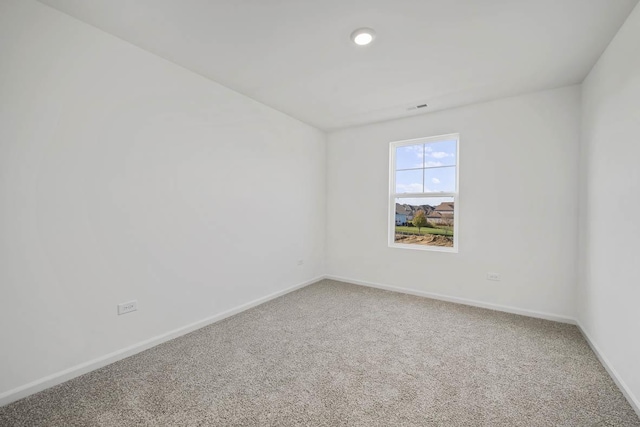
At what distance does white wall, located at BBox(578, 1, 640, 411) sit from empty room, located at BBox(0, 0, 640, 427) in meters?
0.02

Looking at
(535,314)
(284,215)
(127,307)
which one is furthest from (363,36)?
(535,314)

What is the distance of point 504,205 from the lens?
10.6 feet

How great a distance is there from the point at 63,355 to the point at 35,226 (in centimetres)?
93

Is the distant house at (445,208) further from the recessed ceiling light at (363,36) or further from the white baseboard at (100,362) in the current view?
the white baseboard at (100,362)

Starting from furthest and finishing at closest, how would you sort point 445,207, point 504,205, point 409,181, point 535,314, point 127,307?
1. point 409,181
2. point 445,207
3. point 504,205
4. point 535,314
5. point 127,307

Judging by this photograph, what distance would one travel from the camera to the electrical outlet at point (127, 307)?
2205mm

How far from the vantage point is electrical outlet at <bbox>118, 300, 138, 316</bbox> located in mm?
2205

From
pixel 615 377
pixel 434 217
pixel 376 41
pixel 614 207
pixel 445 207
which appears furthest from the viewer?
pixel 434 217

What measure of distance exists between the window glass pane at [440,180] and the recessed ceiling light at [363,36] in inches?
85.9

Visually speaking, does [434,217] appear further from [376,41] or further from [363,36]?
[363,36]

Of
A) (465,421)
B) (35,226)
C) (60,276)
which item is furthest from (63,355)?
(465,421)

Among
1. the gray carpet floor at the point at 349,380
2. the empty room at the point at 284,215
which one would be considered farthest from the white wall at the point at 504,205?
the gray carpet floor at the point at 349,380

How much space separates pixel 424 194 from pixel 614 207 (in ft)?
6.45

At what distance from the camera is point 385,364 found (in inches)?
84.7
